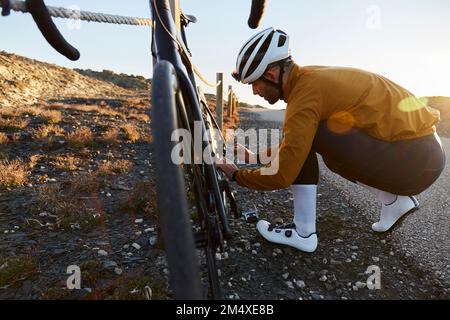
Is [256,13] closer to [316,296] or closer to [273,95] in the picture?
[273,95]

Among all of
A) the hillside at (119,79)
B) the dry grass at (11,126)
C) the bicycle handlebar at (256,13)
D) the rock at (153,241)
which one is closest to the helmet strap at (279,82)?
the bicycle handlebar at (256,13)

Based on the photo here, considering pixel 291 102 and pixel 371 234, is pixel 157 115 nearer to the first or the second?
pixel 291 102

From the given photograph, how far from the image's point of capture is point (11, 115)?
1034 cm

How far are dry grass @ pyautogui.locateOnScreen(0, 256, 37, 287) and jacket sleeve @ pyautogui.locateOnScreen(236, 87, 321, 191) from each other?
1.92 metres

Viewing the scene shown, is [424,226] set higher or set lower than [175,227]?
lower

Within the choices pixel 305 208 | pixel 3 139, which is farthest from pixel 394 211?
pixel 3 139

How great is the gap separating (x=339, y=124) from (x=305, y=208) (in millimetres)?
869

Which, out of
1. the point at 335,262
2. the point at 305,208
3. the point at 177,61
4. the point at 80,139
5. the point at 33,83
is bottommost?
the point at 33,83

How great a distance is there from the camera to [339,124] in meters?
2.86

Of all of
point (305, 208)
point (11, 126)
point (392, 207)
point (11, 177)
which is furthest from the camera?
point (11, 126)

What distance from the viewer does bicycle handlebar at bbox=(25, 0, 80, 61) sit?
215cm

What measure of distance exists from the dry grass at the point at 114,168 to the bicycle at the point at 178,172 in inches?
123

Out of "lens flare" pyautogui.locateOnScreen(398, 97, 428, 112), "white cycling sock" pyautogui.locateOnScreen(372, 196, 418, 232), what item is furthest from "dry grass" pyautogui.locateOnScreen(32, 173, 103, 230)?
"lens flare" pyautogui.locateOnScreen(398, 97, 428, 112)

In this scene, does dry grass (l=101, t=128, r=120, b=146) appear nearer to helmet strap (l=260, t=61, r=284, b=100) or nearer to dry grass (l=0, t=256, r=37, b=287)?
dry grass (l=0, t=256, r=37, b=287)
